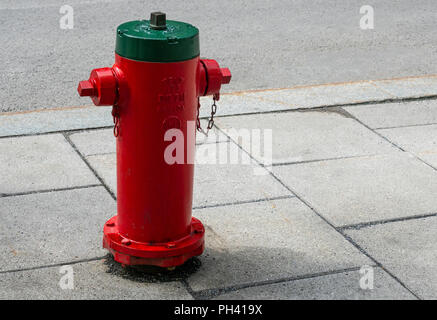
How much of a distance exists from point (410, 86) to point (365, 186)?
2.31 m

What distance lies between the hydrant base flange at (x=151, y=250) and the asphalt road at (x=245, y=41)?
9.30ft

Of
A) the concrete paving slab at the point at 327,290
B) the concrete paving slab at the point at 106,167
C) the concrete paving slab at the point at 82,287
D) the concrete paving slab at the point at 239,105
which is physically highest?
the concrete paving slab at the point at 239,105

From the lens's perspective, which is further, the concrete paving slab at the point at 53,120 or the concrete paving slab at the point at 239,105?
the concrete paving slab at the point at 239,105

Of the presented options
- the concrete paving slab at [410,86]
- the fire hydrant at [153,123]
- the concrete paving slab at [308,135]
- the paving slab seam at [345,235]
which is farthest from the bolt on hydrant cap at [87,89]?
the concrete paving slab at [410,86]

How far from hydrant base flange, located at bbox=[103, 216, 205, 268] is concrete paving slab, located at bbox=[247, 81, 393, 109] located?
283 cm

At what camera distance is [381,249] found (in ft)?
13.6

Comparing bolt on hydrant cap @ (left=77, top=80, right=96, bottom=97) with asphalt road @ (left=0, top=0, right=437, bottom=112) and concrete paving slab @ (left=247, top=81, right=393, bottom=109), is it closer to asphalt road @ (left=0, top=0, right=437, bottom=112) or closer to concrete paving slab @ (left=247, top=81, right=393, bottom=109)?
asphalt road @ (left=0, top=0, right=437, bottom=112)

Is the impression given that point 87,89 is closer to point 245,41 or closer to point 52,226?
point 52,226

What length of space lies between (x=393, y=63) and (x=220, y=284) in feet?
15.6

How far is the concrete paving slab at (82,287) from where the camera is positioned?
3.60m

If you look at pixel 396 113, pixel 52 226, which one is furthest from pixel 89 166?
pixel 396 113

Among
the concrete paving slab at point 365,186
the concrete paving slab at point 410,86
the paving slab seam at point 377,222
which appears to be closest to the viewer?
the paving slab seam at point 377,222

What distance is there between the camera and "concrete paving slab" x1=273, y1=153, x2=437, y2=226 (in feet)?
15.1

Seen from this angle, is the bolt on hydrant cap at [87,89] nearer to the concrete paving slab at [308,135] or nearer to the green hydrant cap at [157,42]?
the green hydrant cap at [157,42]
